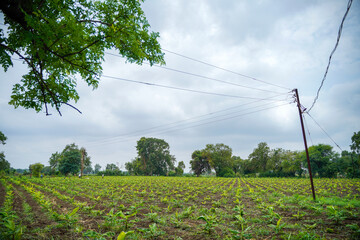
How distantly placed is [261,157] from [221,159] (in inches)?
734

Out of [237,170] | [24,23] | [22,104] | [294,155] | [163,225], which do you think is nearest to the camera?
[24,23]

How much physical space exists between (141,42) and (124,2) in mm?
766

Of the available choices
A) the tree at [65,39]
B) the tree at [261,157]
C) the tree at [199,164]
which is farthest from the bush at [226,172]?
the tree at [65,39]

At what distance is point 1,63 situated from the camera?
10.4 ft

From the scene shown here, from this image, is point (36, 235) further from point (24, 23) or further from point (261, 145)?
point (261, 145)

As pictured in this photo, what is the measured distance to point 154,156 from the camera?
66.4m

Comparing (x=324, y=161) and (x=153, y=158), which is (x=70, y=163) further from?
(x=324, y=161)

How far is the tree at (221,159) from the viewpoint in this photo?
59.3m

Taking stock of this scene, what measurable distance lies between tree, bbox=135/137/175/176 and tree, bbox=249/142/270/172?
34001 millimetres

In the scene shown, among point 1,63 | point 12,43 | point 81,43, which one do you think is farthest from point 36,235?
point 81,43

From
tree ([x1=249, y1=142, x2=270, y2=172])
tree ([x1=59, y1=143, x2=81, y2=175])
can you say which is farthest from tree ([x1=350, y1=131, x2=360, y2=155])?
tree ([x1=59, y1=143, x2=81, y2=175])

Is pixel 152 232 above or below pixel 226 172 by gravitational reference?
above

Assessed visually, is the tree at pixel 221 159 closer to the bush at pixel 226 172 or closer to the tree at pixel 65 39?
the bush at pixel 226 172

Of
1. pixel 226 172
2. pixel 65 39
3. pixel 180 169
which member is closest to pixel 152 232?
pixel 65 39
